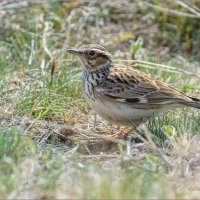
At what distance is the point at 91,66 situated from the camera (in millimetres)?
7301

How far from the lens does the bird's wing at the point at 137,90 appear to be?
6.85 m

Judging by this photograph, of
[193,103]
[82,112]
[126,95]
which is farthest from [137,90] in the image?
[82,112]

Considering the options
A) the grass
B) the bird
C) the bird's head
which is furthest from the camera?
the bird's head

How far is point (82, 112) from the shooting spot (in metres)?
7.66

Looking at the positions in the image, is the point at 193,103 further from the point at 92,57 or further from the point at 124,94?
the point at 92,57

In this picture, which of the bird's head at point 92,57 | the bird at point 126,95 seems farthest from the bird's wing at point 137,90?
the bird's head at point 92,57

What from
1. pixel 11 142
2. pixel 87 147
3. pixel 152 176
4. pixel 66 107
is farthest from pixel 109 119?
pixel 152 176

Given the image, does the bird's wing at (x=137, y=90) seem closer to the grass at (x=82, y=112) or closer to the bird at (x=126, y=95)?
the bird at (x=126, y=95)

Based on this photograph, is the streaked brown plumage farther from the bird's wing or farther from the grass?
the grass

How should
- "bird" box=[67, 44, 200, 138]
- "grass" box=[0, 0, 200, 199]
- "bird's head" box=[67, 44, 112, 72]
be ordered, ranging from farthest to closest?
"bird's head" box=[67, 44, 112, 72]
"bird" box=[67, 44, 200, 138]
"grass" box=[0, 0, 200, 199]

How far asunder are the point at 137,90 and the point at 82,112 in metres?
0.90

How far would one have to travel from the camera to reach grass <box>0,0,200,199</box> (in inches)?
189

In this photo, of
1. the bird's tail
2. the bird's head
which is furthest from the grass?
the bird's head

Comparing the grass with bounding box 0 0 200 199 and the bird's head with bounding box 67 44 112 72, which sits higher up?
the bird's head with bounding box 67 44 112 72
